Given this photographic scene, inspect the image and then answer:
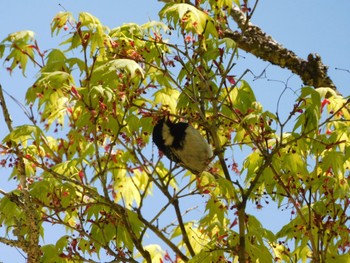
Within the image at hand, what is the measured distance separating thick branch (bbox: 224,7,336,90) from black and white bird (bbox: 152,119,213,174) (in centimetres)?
254

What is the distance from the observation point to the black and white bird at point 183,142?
4.07 metres

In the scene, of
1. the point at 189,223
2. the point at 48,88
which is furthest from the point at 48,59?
the point at 189,223

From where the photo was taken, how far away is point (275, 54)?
6.63 meters

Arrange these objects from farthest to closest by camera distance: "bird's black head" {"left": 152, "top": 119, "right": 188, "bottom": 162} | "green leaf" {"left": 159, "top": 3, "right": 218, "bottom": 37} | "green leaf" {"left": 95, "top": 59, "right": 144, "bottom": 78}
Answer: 1. "bird's black head" {"left": 152, "top": 119, "right": 188, "bottom": 162}
2. "green leaf" {"left": 159, "top": 3, "right": 218, "bottom": 37}
3. "green leaf" {"left": 95, "top": 59, "right": 144, "bottom": 78}

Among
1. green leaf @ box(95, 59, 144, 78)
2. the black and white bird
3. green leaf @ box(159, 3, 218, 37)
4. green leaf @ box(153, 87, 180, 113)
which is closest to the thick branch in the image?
green leaf @ box(153, 87, 180, 113)

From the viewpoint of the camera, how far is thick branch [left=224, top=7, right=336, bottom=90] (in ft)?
21.1

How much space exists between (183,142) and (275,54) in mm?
2835

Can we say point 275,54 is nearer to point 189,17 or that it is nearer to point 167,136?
point 167,136

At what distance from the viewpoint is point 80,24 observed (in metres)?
3.55

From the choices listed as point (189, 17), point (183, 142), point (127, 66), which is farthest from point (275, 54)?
point (127, 66)

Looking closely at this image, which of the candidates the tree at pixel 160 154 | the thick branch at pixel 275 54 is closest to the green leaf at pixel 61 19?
the tree at pixel 160 154

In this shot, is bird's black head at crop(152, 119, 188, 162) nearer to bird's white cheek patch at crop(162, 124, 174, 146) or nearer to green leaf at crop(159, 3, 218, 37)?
bird's white cheek patch at crop(162, 124, 174, 146)

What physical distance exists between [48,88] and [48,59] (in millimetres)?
376

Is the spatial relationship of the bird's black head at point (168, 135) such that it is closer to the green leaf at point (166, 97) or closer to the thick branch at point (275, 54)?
the green leaf at point (166, 97)
